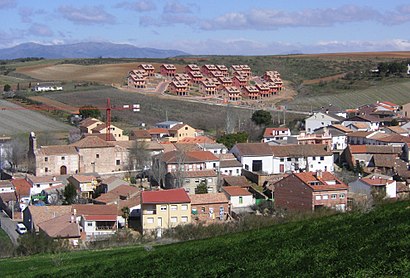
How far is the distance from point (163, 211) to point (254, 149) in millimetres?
13110

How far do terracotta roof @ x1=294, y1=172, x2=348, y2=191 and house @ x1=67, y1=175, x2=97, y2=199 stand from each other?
11.4 meters

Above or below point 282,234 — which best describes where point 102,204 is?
below

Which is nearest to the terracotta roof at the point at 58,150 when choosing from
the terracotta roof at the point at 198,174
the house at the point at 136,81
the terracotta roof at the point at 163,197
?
the terracotta roof at the point at 198,174

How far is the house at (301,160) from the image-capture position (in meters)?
39.4

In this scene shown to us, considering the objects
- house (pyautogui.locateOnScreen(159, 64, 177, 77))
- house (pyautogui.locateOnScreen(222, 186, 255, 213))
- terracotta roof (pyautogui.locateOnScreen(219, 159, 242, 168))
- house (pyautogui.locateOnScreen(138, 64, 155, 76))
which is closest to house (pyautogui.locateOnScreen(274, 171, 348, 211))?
house (pyautogui.locateOnScreen(222, 186, 255, 213))

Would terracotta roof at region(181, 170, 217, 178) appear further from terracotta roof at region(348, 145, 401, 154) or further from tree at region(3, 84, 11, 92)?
tree at region(3, 84, 11, 92)

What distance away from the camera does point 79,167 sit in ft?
133

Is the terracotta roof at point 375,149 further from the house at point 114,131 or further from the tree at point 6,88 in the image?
the tree at point 6,88

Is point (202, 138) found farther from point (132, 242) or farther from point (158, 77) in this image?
point (158, 77)

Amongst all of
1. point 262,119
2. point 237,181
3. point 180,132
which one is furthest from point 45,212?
point 262,119

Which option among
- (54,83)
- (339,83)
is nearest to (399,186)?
(339,83)

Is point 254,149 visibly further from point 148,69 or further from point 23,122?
point 148,69

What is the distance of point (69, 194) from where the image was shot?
107ft

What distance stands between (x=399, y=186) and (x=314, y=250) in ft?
78.0
